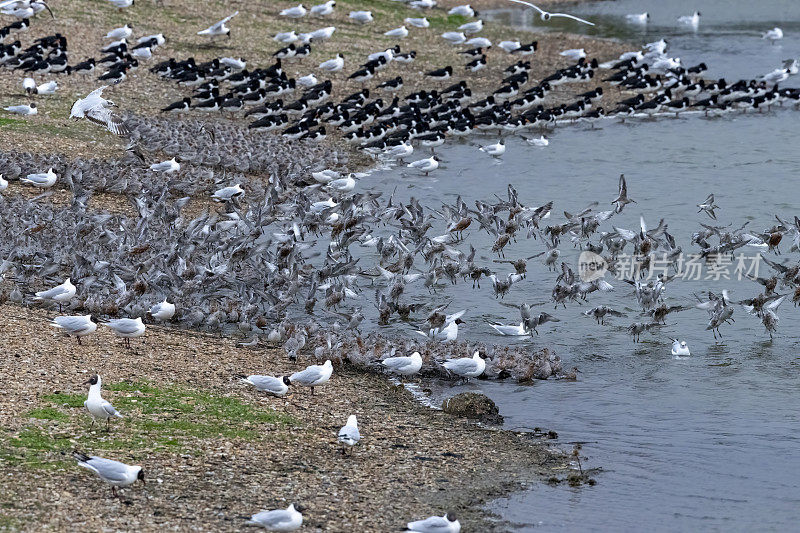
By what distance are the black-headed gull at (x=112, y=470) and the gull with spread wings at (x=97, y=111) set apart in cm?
1549

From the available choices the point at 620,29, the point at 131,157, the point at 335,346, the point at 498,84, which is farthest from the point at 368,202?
the point at 620,29

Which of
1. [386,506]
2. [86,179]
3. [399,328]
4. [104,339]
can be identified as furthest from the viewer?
[86,179]

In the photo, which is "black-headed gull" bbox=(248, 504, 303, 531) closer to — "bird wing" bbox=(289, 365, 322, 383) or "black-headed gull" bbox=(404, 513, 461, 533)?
"black-headed gull" bbox=(404, 513, 461, 533)

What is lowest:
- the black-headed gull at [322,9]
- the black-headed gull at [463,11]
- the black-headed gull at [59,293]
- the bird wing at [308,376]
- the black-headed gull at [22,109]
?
the black-headed gull at [463,11]

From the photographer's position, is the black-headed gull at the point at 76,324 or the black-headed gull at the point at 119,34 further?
the black-headed gull at the point at 119,34

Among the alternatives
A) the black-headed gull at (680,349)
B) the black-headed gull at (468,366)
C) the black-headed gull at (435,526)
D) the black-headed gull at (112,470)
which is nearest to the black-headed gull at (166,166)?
the black-headed gull at (468,366)

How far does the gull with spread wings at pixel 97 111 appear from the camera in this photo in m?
25.6

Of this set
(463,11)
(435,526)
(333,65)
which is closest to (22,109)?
(333,65)

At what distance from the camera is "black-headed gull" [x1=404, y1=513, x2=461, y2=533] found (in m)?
11.1

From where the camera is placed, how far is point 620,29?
50906 mm

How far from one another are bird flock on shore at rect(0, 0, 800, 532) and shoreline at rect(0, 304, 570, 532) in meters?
0.37

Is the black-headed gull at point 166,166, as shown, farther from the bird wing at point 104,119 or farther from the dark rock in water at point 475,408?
the dark rock in water at point 475,408

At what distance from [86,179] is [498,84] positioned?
1846 centimetres

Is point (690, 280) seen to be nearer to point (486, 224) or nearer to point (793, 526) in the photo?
point (486, 224)
